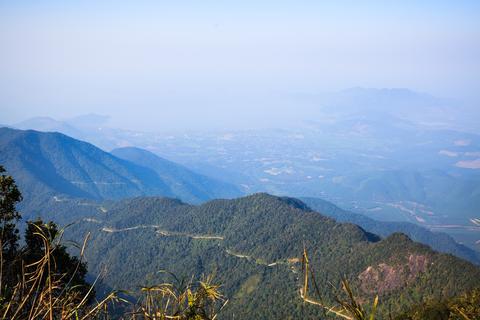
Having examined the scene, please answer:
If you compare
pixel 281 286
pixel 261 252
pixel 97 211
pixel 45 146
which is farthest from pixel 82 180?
pixel 281 286

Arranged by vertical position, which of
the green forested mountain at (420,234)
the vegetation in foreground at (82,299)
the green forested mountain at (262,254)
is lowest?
the green forested mountain at (420,234)

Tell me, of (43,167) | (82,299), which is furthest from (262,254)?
(43,167)

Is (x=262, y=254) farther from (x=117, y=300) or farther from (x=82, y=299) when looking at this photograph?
(x=117, y=300)

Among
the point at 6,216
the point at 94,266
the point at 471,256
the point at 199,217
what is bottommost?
the point at 471,256

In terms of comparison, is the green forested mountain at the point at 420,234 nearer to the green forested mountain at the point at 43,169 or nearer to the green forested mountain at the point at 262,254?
the green forested mountain at the point at 262,254

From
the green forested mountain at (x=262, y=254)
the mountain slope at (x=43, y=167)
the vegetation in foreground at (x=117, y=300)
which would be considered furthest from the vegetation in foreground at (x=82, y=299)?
the mountain slope at (x=43, y=167)

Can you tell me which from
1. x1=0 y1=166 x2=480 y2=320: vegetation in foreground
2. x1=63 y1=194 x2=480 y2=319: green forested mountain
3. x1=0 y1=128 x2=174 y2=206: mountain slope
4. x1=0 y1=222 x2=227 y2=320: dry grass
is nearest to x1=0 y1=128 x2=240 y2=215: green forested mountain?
x1=0 y1=128 x2=174 y2=206: mountain slope

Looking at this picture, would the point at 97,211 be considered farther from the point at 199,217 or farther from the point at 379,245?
the point at 379,245

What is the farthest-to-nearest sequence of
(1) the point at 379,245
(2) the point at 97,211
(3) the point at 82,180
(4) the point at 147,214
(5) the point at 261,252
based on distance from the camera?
(3) the point at 82,180 < (2) the point at 97,211 < (4) the point at 147,214 < (5) the point at 261,252 < (1) the point at 379,245
